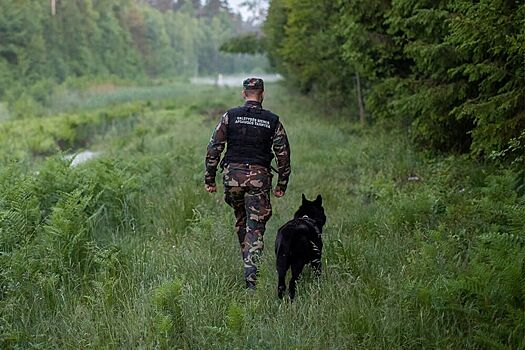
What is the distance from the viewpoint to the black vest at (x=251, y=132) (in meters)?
5.49

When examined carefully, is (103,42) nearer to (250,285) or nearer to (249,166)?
(249,166)

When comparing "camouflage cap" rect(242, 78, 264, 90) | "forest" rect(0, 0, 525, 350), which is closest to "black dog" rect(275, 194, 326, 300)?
"forest" rect(0, 0, 525, 350)

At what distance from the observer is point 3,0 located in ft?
147

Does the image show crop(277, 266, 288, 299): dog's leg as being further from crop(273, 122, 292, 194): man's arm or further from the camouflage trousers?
crop(273, 122, 292, 194): man's arm

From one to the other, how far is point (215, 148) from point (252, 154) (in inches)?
16.6

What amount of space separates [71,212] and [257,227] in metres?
2.19

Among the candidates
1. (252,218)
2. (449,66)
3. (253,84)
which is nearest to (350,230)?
(252,218)

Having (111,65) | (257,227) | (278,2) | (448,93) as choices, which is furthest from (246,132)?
(111,65)

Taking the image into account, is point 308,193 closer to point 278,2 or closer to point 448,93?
point 448,93

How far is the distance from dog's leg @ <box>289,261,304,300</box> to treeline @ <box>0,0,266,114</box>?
30249mm

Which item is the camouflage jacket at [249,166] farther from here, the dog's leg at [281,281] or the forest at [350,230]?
the dog's leg at [281,281]

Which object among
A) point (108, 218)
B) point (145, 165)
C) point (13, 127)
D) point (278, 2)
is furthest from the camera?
point (278, 2)

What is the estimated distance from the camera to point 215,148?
18.6 ft

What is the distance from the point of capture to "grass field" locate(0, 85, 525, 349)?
3.96m
